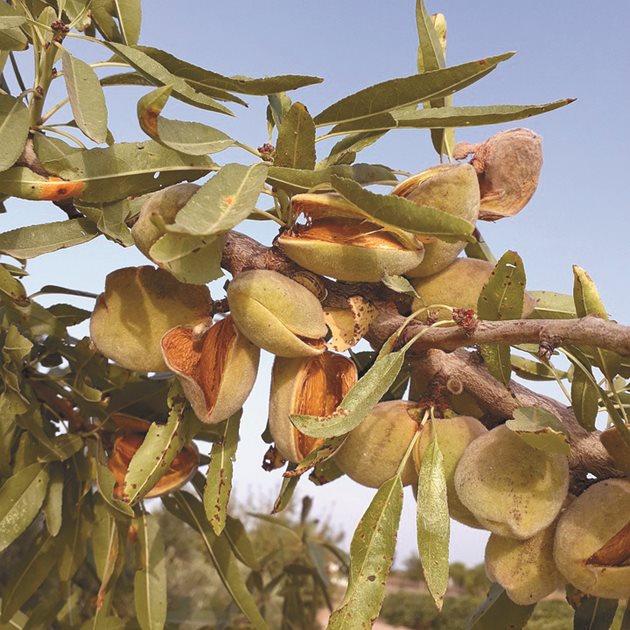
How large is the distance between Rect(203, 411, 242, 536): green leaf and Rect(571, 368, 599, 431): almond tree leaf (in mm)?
472

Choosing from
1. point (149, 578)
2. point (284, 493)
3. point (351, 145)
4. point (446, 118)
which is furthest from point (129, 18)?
point (149, 578)

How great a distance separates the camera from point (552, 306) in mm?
1175

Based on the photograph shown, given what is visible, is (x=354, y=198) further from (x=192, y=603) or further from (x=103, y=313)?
(x=192, y=603)

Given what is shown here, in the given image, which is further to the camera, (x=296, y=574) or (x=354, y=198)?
(x=296, y=574)

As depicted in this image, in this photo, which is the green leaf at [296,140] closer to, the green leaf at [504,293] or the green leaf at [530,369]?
the green leaf at [504,293]

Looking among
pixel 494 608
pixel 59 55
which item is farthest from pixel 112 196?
pixel 494 608

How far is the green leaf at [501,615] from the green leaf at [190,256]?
0.71 meters

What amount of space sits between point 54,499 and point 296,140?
0.85m

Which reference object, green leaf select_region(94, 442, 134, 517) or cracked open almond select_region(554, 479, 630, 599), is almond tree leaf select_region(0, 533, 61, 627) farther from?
cracked open almond select_region(554, 479, 630, 599)

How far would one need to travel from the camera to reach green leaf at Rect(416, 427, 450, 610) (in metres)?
0.87

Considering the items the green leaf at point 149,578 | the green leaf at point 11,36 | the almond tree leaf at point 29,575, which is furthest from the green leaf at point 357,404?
the almond tree leaf at point 29,575

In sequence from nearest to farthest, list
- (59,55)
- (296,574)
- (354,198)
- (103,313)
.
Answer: (354,198)
(103,313)
(59,55)
(296,574)

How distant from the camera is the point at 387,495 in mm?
953

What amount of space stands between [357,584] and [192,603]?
5.22 ft
